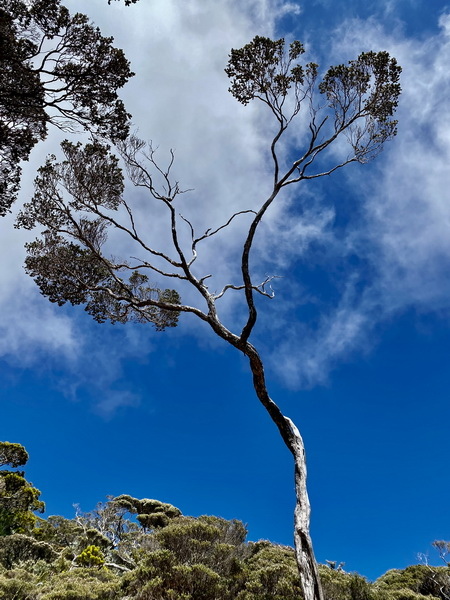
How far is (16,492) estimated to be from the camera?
20.6 metres

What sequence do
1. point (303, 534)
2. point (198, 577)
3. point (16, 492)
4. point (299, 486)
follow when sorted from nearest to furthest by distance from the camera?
point (303, 534) < point (299, 486) < point (198, 577) < point (16, 492)

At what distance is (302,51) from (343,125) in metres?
2.00

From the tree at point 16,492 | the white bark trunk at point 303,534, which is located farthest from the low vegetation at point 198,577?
the tree at point 16,492

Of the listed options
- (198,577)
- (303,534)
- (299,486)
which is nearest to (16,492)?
(198,577)

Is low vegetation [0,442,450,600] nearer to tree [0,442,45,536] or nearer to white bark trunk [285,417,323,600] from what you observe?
white bark trunk [285,417,323,600]

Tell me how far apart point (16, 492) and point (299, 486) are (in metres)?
Answer: 18.9

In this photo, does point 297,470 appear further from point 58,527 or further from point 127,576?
point 58,527

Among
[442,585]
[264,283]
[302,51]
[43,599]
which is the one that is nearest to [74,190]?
[264,283]

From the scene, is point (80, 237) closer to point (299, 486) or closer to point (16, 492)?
point (299, 486)

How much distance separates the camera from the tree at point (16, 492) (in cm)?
1977

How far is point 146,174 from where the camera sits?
35.0ft

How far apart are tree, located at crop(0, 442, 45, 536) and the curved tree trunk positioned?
1757 cm

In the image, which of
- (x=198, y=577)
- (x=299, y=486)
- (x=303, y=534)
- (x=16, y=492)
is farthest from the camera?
(x=16, y=492)

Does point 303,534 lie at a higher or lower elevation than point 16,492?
lower
